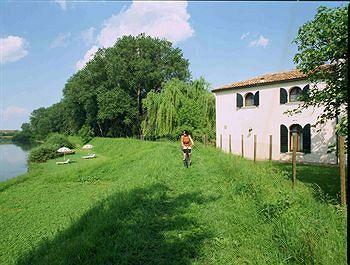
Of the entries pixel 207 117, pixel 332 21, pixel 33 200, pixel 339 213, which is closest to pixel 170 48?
pixel 207 117

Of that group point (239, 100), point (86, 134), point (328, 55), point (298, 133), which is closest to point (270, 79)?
point (239, 100)

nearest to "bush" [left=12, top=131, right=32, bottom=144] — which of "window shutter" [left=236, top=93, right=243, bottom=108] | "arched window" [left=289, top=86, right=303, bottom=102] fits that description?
"window shutter" [left=236, top=93, right=243, bottom=108]

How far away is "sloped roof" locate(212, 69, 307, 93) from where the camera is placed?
2351 centimetres

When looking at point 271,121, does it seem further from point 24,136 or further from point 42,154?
point 24,136

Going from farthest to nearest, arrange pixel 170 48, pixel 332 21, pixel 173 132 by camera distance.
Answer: pixel 170 48
pixel 173 132
pixel 332 21

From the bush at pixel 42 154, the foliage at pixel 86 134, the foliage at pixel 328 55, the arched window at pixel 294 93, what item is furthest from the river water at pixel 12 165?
the foliage at pixel 328 55

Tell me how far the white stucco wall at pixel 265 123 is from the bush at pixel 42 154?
2169cm

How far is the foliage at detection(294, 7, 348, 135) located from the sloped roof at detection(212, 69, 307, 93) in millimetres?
13096

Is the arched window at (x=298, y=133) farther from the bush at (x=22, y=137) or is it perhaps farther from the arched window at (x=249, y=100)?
the bush at (x=22, y=137)

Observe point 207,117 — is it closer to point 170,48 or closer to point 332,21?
point 170,48

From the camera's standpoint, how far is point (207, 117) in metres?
32.3

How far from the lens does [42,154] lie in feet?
126

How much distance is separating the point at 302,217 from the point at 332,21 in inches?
239

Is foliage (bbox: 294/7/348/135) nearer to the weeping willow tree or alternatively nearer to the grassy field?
the grassy field
